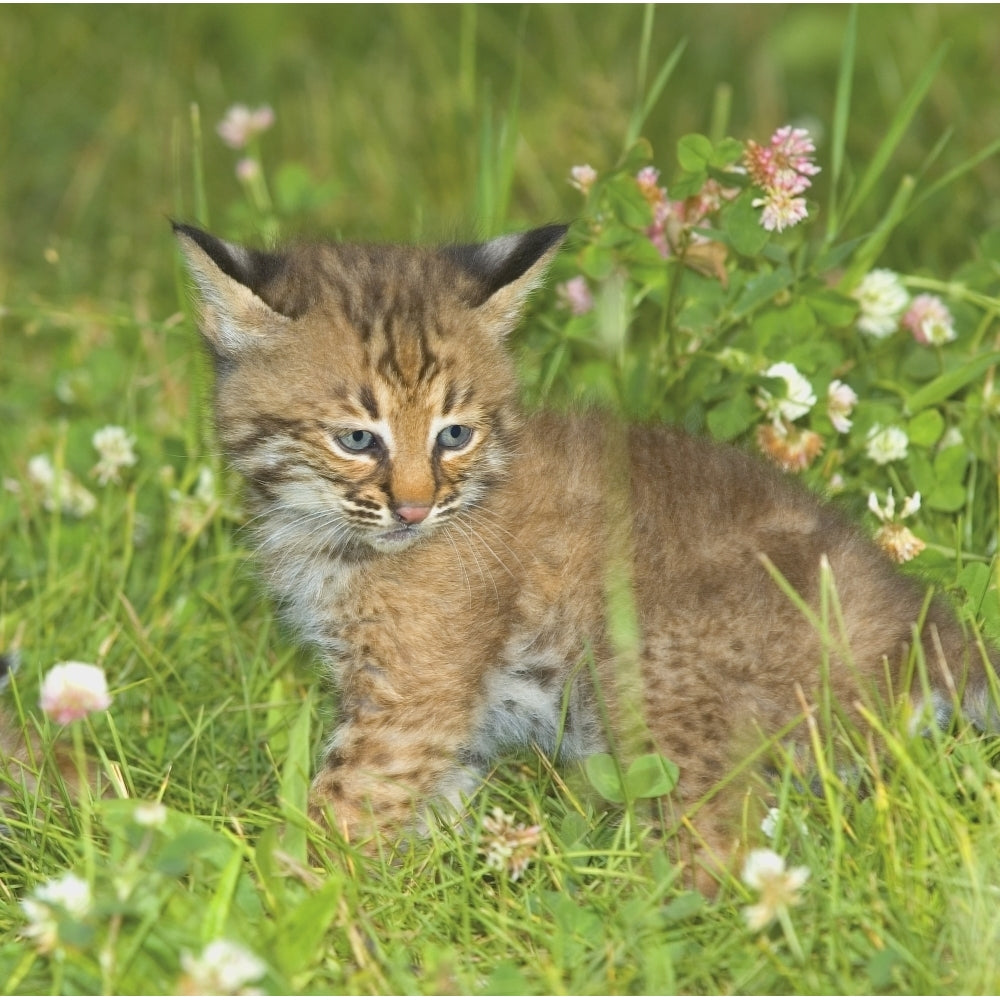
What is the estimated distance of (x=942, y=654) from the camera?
4.27m

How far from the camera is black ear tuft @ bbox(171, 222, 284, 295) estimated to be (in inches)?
171

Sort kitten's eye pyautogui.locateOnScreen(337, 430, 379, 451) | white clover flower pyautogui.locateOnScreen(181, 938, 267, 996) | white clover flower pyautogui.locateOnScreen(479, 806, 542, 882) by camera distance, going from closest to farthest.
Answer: white clover flower pyautogui.locateOnScreen(181, 938, 267, 996), white clover flower pyautogui.locateOnScreen(479, 806, 542, 882), kitten's eye pyautogui.locateOnScreen(337, 430, 379, 451)

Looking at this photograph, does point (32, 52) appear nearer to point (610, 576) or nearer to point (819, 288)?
point (819, 288)

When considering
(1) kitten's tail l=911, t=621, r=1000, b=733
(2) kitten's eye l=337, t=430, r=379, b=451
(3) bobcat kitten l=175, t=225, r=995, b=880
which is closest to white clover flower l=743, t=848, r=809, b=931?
(3) bobcat kitten l=175, t=225, r=995, b=880

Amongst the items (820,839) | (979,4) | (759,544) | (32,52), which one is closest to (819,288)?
(759,544)

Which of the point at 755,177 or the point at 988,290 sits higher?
the point at 755,177

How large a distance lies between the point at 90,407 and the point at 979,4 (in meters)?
6.22

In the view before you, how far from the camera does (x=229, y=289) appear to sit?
4.55m

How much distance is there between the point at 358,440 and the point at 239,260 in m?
0.65

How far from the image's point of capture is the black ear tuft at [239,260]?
4.35 metres

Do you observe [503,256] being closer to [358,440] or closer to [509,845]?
[358,440]

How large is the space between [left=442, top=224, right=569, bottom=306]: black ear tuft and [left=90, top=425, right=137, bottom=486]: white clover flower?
1.74 metres

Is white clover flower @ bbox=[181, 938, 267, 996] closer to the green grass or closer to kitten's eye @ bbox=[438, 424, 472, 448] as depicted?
the green grass

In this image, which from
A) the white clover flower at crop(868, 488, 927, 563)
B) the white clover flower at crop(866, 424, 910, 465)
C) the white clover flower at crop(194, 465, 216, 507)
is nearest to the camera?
the white clover flower at crop(868, 488, 927, 563)
